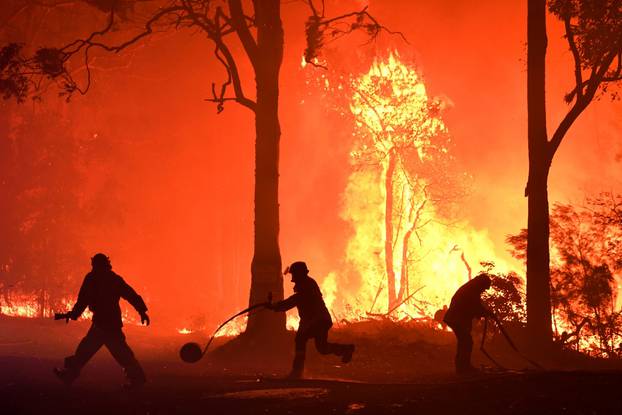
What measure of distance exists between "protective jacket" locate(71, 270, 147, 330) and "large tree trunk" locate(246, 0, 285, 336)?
671 cm

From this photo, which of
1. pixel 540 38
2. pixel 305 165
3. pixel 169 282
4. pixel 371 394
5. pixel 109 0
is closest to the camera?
pixel 371 394

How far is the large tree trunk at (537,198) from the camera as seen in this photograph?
19.2 m

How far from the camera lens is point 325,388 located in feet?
40.9

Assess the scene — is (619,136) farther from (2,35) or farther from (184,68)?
(2,35)

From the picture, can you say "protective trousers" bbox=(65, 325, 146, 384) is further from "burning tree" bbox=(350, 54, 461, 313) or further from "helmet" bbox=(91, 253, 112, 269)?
"burning tree" bbox=(350, 54, 461, 313)

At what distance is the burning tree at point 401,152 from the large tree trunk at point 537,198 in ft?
60.5

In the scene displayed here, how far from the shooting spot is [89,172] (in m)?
50.3

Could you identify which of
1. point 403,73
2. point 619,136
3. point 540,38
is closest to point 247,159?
point 403,73

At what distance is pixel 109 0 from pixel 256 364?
Result: 10575 mm

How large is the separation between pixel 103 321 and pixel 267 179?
25.9 feet

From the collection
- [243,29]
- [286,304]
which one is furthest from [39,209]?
[286,304]

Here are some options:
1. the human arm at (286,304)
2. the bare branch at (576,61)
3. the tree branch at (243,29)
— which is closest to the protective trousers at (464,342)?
the human arm at (286,304)

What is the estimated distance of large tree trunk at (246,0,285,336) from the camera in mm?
19672

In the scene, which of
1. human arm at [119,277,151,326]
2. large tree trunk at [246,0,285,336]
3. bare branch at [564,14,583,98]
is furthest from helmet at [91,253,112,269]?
bare branch at [564,14,583,98]
